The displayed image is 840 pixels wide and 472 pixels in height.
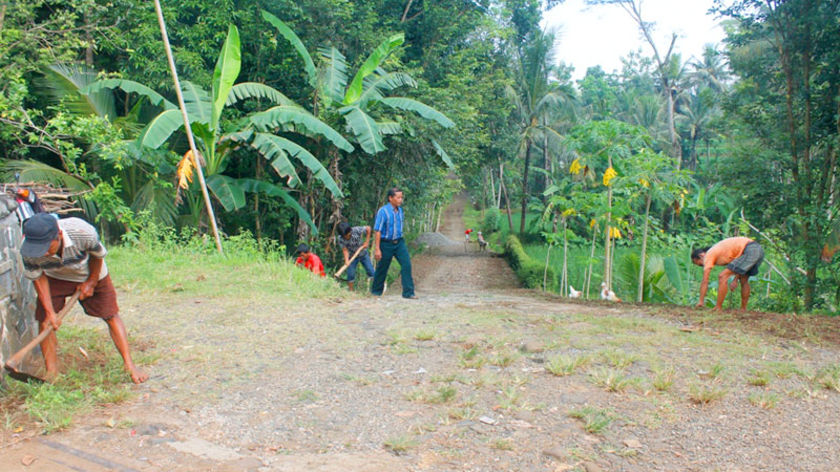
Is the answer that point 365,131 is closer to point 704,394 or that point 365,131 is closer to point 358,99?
point 358,99

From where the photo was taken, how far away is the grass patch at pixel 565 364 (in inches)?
188

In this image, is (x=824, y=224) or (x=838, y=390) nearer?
(x=838, y=390)

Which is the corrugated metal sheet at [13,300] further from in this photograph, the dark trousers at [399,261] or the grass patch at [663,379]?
the dark trousers at [399,261]

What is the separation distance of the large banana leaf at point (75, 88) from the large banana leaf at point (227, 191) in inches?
82.5

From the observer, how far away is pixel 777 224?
29.8 feet

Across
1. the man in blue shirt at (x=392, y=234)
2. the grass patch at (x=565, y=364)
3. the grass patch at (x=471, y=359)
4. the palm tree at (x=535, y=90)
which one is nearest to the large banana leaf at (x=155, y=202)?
the man in blue shirt at (x=392, y=234)

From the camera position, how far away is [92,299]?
Answer: 4559 mm

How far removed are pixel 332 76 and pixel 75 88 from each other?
4.60 meters

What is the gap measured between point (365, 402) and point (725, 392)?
2491mm

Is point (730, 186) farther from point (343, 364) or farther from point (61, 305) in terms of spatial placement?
point (61, 305)

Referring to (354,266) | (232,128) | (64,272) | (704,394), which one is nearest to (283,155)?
(232,128)

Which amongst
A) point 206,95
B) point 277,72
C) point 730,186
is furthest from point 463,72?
point 730,186

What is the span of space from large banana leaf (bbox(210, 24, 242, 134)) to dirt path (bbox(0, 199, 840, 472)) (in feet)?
15.9

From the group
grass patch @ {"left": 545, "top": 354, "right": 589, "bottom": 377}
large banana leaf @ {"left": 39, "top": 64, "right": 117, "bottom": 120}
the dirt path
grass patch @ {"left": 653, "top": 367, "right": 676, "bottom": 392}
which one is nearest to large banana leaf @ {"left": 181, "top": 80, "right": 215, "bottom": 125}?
large banana leaf @ {"left": 39, "top": 64, "right": 117, "bottom": 120}
